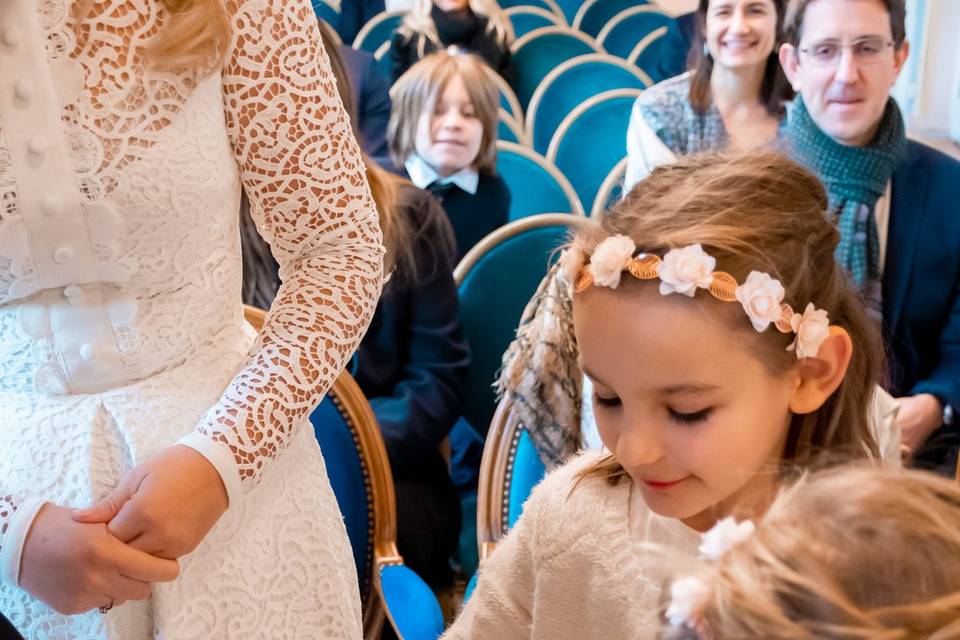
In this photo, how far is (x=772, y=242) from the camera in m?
1.04

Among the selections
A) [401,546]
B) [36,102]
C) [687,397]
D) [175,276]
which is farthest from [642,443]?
[401,546]

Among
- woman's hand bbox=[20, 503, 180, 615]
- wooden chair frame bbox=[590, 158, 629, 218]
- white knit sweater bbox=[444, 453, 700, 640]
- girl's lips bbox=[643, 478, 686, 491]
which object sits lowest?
wooden chair frame bbox=[590, 158, 629, 218]

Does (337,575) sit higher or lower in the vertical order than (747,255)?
lower

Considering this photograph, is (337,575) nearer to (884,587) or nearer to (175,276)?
(175,276)

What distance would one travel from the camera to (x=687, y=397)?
973 mm

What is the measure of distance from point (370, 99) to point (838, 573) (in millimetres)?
3130

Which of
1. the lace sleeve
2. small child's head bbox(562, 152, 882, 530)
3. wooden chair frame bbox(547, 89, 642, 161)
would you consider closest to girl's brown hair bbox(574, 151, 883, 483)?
small child's head bbox(562, 152, 882, 530)

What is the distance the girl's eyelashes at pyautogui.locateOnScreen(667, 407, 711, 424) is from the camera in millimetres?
979

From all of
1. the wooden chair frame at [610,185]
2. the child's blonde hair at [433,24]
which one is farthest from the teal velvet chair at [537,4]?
the wooden chair frame at [610,185]

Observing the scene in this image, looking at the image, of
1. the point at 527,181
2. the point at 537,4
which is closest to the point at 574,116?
the point at 527,181

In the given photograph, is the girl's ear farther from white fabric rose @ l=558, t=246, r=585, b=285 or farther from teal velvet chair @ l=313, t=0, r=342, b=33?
teal velvet chair @ l=313, t=0, r=342, b=33

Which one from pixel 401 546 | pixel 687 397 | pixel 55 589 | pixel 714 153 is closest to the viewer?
pixel 55 589

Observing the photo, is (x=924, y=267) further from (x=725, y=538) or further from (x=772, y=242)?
(x=725, y=538)

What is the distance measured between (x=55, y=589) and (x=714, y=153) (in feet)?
2.31
